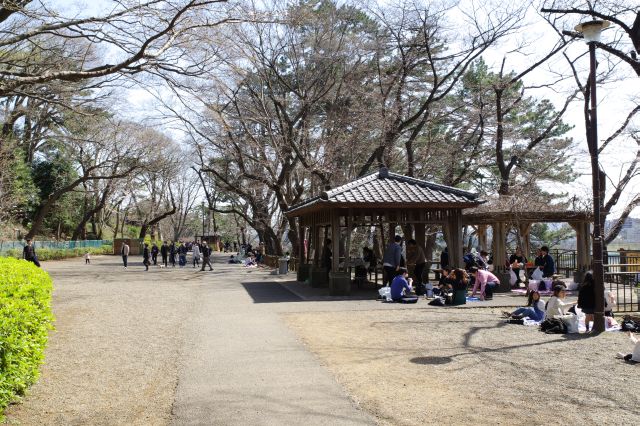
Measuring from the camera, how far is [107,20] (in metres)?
10.2

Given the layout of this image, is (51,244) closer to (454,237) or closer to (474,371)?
(454,237)

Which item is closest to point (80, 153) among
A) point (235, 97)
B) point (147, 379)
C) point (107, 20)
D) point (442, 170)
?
point (235, 97)

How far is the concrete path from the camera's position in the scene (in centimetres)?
500

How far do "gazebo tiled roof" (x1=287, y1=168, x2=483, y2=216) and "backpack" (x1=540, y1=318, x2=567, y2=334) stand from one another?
5672 mm

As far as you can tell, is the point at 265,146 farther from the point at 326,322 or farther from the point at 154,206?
the point at 154,206

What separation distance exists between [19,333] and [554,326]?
8.08m

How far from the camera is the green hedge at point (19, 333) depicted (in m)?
4.39

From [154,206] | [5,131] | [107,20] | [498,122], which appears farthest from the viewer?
[154,206]

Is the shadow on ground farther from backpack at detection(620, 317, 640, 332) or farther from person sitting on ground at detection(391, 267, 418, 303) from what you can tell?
backpack at detection(620, 317, 640, 332)

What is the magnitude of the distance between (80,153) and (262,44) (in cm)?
2398

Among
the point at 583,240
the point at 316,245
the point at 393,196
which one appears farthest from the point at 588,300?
the point at 316,245

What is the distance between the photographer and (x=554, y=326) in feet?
30.4

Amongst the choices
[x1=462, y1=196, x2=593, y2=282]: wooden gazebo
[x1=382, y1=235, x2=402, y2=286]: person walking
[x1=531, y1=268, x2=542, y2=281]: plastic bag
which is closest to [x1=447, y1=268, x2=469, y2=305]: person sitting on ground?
[x1=382, y1=235, x2=402, y2=286]: person walking

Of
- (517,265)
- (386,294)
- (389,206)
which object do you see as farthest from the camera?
(517,265)
